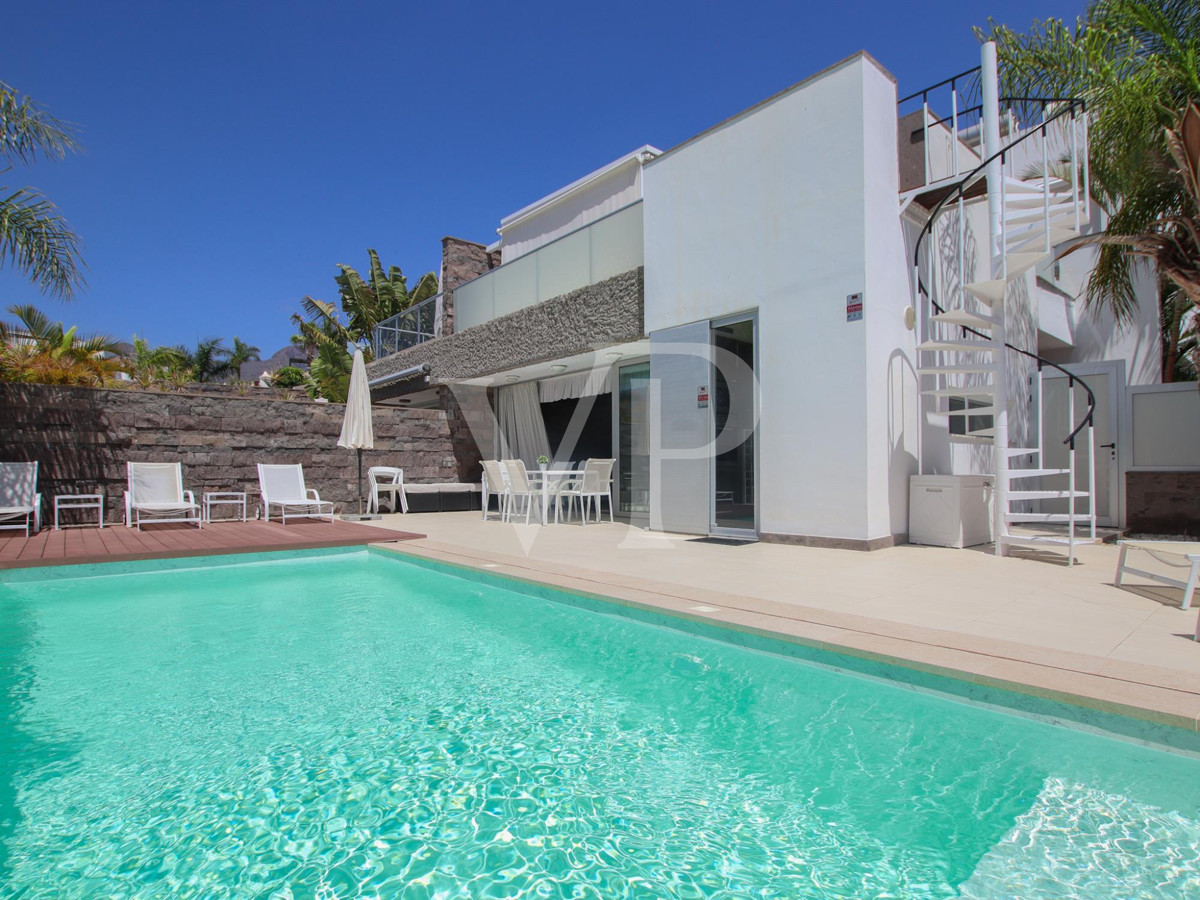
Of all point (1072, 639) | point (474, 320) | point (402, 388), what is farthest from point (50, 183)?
point (1072, 639)

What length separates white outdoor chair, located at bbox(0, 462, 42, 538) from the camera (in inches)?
299

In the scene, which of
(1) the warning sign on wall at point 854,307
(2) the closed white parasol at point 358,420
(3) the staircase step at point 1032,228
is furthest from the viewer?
(2) the closed white parasol at point 358,420

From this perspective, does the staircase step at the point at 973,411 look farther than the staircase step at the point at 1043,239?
Yes

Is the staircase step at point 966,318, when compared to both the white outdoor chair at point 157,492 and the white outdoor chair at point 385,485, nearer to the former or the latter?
the white outdoor chair at point 385,485

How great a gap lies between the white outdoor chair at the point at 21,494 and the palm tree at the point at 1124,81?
12659 millimetres

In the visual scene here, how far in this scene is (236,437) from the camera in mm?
9750

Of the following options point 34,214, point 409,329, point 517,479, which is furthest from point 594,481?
point 409,329

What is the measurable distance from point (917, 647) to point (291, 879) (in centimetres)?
250

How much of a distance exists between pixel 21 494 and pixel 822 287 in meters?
9.73

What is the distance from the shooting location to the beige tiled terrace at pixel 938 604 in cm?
240

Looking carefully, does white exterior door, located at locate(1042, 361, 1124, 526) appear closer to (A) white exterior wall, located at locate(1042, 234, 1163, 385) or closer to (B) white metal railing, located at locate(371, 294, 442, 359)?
(A) white exterior wall, located at locate(1042, 234, 1163, 385)

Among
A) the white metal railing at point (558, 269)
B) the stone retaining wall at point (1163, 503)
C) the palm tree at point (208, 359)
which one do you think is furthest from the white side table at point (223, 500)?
the palm tree at point (208, 359)

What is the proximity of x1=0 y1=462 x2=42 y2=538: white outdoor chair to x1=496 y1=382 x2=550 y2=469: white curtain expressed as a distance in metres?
7.07

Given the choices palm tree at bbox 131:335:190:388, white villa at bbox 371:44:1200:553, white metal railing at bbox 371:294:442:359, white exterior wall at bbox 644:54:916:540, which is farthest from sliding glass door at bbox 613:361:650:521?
palm tree at bbox 131:335:190:388
